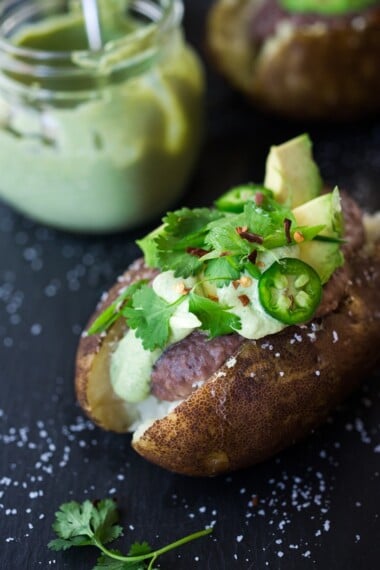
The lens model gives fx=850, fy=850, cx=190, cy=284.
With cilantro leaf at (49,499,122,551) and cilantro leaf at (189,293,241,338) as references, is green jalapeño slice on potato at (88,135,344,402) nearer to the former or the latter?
cilantro leaf at (189,293,241,338)

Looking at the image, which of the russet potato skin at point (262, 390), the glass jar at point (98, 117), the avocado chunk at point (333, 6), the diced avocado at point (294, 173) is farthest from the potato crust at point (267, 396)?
the avocado chunk at point (333, 6)

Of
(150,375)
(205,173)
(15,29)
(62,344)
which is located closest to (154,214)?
(205,173)

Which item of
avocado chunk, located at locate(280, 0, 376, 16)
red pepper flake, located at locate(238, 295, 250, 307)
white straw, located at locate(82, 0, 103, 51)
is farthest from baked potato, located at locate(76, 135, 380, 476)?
avocado chunk, located at locate(280, 0, 376, 16)

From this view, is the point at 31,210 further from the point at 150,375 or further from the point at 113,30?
the point at 150,375

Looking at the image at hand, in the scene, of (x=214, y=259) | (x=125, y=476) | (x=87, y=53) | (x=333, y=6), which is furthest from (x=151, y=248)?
→ (x=333, y=6)

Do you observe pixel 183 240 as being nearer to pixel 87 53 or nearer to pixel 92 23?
pixel 87 53
